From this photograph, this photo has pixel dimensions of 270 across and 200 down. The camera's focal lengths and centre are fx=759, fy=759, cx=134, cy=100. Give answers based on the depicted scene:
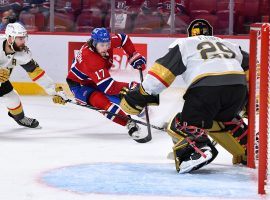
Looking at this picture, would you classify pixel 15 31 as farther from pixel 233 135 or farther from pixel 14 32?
pixel 233 135

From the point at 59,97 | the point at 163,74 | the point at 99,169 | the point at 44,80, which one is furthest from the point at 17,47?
the point at 163,74

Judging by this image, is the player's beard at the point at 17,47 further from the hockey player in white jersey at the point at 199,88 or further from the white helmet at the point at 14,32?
the hockey player in white jersey at the point at 199,88

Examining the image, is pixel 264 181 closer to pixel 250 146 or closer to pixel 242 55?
pixel 250 146

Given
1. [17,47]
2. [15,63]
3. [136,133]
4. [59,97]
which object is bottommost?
[136,133]

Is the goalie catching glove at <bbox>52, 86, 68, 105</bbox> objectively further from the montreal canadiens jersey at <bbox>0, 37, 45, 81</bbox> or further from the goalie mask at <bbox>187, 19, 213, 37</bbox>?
the goalie mask at <bbox>187, 19, 213, 37</bbox>

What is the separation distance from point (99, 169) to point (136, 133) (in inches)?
46.9

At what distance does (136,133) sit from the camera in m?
4.97

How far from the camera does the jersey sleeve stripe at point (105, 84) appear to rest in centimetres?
520

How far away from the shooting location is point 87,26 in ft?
25.5

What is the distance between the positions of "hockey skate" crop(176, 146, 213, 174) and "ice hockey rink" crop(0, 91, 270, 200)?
5 cm

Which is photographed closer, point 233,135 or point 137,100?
point 137,100

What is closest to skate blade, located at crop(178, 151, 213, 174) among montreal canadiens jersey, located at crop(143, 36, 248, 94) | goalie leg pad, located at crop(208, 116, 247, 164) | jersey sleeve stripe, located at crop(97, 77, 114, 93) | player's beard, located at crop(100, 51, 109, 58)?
goalie leg pad, located at crop(208, 116, 247, 164)

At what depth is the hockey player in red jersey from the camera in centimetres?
515

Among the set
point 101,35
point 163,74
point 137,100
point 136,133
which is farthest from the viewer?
point 101,35
